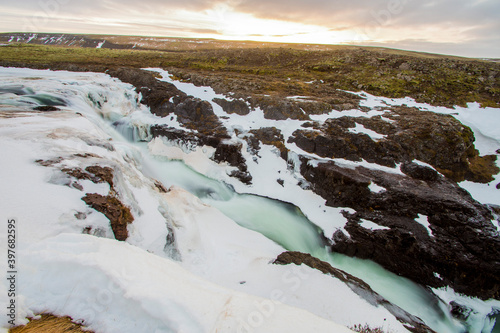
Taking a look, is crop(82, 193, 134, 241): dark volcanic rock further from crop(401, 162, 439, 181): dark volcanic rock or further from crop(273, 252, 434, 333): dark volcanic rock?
crop(401, 162, 439, 181): dark volcanic rock

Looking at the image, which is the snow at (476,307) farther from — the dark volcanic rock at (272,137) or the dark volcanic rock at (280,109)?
the dark volcanic rock at (280,109)

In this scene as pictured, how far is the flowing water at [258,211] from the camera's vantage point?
11.0m

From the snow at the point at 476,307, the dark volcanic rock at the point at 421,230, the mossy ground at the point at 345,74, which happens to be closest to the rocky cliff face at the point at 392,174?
the dark volcanic rock at the point at 421,230

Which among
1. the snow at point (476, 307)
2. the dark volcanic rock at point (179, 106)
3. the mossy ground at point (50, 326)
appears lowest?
the snow at point (476, 307)

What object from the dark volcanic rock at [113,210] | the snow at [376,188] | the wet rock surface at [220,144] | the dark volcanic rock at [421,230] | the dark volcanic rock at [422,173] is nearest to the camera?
the dark volcanic rock at [113,210]

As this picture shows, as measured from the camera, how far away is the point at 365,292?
28.4 feet

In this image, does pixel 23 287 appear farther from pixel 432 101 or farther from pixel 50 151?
pixel 432 101

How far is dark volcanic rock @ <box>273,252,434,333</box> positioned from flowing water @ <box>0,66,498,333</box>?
2717 mm

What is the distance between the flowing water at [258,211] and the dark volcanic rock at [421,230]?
38.5 inches

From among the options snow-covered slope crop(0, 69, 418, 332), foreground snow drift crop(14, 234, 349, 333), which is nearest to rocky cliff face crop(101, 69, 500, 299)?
snow-covered slope crop(0, 69, 418, 332)

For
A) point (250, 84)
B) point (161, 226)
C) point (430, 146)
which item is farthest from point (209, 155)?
point (430, 146)

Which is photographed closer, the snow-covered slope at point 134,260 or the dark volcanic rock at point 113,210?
the snow-covered slope at point 134,260

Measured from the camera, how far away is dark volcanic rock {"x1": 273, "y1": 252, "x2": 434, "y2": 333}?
26.3ft

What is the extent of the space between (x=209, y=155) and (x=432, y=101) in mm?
29077
